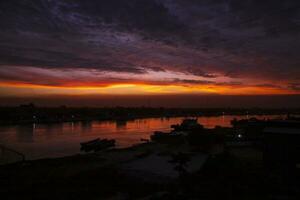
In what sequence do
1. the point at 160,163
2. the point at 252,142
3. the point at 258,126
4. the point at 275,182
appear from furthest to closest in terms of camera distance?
the point at 258,126, the point at 252,142, the point at 160,163, the point at 275,182

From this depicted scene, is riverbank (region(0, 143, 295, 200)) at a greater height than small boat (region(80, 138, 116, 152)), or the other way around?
riverbank (region(0, 143, 295, 200))

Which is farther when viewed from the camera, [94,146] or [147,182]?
[94,146]

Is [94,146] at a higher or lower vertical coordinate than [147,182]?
lower

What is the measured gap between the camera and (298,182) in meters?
14.8

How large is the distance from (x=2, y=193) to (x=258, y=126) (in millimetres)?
31312

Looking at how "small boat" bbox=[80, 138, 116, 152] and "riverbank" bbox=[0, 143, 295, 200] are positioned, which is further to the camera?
"small boat" bbox=[80, 138, 116, 152]

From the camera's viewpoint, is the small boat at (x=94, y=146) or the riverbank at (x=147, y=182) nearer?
the riverbank at (x=147, y=182)

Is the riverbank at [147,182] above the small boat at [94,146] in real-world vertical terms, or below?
above

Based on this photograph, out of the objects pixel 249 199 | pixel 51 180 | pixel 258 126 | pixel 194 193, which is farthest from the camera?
pixel 258 126

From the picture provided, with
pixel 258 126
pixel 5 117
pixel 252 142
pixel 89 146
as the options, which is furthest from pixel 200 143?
pixel 5 117

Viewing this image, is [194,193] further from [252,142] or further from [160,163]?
[252,142]

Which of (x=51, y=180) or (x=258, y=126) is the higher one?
(x=258, y=126)

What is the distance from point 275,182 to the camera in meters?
14.7

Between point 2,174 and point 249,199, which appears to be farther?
point 2,174
